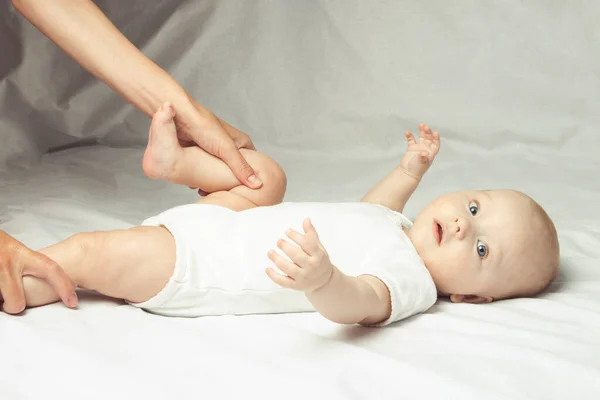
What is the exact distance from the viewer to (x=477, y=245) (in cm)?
139

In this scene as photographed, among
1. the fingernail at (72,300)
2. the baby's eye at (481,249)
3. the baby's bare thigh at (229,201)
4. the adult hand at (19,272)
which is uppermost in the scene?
the baby's eye at (481,249)

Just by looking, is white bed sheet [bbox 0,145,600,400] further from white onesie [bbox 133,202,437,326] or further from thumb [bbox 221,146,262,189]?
thumb [bbox 221,146,262,189]

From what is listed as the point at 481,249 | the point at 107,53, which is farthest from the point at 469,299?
the point at 107,53

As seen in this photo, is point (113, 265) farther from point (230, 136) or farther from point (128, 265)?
point (230, 136)

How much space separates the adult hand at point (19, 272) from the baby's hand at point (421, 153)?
0.78 meters

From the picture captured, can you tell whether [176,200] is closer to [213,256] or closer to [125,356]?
[213,256]

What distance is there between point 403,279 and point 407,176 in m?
0.47

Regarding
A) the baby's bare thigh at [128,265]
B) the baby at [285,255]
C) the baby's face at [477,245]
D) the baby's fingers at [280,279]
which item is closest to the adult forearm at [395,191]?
the baby at [285,255]

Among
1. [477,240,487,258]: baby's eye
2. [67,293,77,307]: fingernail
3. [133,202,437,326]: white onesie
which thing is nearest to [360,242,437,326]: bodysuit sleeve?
[133,202,437,326]: white onesie

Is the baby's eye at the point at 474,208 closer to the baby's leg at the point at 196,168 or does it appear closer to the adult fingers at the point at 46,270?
the baby's leg at the point at 196,168

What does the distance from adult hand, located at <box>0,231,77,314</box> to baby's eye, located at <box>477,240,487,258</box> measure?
683 millimetres

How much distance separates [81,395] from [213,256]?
0.36m

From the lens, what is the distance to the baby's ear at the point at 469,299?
1.44 m

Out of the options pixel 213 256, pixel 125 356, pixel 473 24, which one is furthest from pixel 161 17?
pixel 125 356
